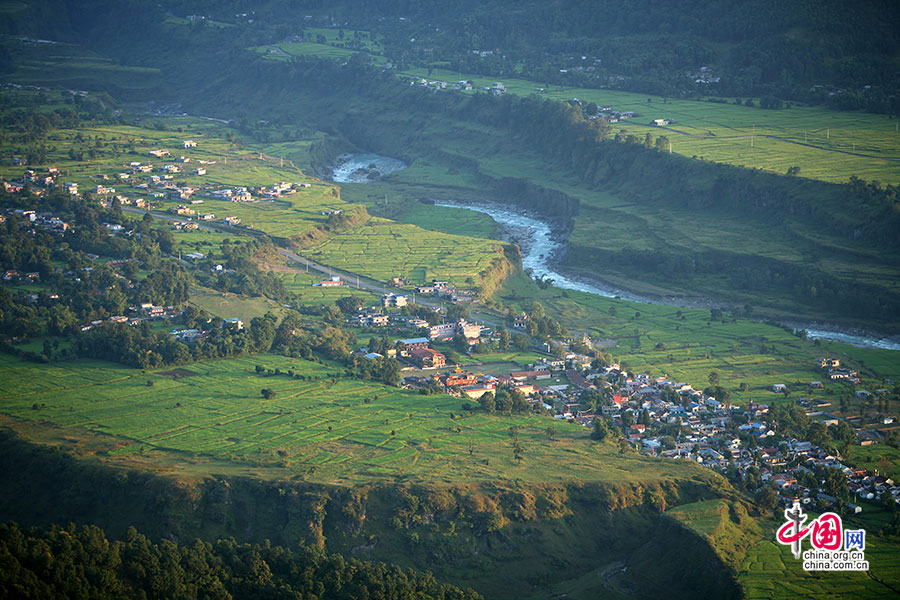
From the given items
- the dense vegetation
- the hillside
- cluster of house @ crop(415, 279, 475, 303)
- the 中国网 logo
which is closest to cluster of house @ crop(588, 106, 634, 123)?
the hillside

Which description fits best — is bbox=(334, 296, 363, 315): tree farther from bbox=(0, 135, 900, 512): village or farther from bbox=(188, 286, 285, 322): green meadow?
bbox=(188, 286, 285, 322): green meadow

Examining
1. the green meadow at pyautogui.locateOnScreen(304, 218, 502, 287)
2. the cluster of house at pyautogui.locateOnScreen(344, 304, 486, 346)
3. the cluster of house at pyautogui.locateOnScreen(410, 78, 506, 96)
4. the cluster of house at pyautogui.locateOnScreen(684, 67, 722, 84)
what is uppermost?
the cluster of house at pyautogui.locateOnScreen(684, 67, 722, 84)

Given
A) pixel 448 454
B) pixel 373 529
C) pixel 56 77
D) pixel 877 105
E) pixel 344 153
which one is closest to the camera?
pixel 373 529

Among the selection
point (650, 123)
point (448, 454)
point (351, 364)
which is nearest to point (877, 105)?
point (650, 123)

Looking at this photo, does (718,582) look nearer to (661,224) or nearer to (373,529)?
(373,529)

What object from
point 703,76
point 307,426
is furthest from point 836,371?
point 703,76

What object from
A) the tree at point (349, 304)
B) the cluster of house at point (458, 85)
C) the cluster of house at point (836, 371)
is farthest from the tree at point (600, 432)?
the cluster of house at point (458, 85)
